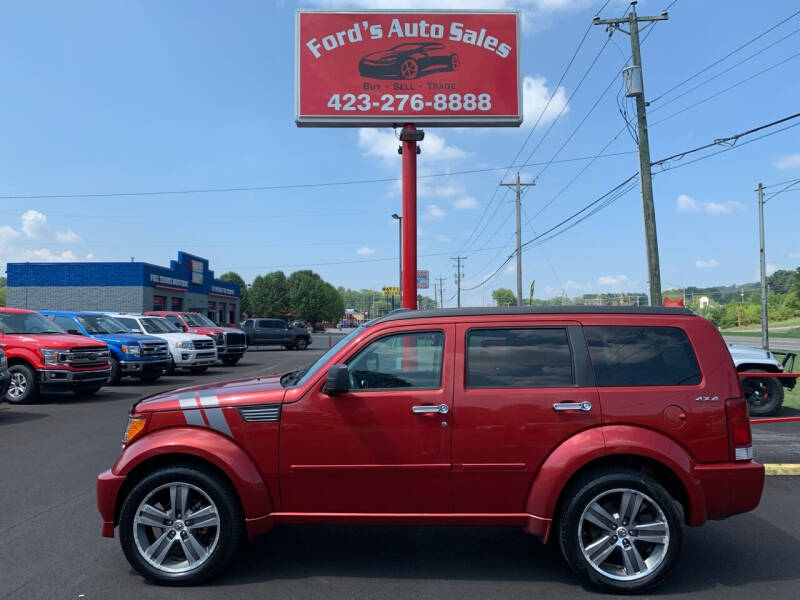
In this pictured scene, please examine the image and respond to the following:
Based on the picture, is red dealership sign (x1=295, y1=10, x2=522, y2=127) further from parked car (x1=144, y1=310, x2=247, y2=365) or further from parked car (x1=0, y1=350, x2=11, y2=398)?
parked car (x1=144, y1=310, x2=247, y2=365)

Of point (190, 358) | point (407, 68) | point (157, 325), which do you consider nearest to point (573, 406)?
point (407, 68)

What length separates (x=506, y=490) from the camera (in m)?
4.02

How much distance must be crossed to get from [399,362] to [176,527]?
1880 mm

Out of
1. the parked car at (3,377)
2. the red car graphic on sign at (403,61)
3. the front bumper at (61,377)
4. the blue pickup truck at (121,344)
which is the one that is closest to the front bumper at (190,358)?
the blue pickup truck at (121,344)

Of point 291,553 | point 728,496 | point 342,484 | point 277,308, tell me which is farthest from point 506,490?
point 277,308

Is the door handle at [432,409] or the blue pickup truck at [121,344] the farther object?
the blue pickup truck at [121,344]

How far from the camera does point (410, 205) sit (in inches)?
650

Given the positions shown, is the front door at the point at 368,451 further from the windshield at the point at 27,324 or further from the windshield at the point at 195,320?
the windshield at the point at 195,320

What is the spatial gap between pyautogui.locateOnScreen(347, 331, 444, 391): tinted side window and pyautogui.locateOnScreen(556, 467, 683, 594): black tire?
1251 millimetres

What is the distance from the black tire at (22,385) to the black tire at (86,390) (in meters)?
0.83

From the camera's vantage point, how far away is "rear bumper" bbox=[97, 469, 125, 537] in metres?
4.13

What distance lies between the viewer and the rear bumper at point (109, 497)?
4133 mm

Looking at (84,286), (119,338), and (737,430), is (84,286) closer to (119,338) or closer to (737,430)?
(119,338)

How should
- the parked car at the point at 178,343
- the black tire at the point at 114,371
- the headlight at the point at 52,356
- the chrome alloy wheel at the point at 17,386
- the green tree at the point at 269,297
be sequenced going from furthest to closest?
the green tree at the point at 269,297
the parked car at the point at 178,343
the black tire at the point at 114,371
the chrome alloy wheel at the point at 17,386
the headlight at the point at 52,356
